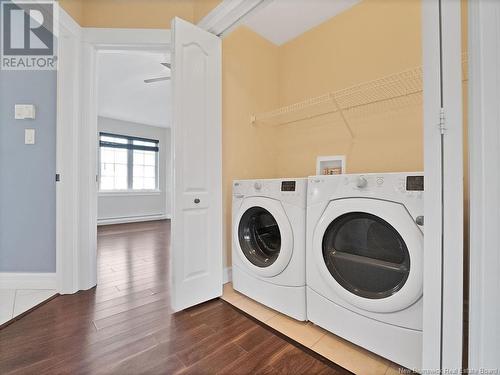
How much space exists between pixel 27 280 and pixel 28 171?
0.86m

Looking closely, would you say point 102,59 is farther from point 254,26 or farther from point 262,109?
point 262,109

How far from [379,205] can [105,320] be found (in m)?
1.67

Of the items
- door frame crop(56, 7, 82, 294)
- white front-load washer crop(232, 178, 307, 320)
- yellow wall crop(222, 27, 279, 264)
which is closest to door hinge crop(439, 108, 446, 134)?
white front-load washer crop(232, 178, 307, 320)

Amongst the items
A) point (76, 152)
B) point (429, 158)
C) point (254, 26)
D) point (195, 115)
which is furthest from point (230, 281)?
point (254, 26)

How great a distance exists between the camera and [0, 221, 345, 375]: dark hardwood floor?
1020mm

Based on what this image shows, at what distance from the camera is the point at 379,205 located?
1.02 metres

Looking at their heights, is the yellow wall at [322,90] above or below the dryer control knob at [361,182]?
above

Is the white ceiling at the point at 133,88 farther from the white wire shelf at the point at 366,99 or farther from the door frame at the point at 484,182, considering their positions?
the door frame at the point at 484,182

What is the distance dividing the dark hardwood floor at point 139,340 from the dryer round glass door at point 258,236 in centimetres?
40

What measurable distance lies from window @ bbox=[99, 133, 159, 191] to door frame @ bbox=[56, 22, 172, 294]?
3723 mm

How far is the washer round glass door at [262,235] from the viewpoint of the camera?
1413mm

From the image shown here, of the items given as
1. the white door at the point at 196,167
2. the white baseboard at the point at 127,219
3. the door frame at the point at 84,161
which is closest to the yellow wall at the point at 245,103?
the white door at the point at 196,167

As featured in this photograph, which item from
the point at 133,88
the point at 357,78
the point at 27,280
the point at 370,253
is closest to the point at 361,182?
the point at 370,253

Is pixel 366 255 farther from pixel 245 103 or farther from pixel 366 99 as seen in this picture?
pixel 245 103
